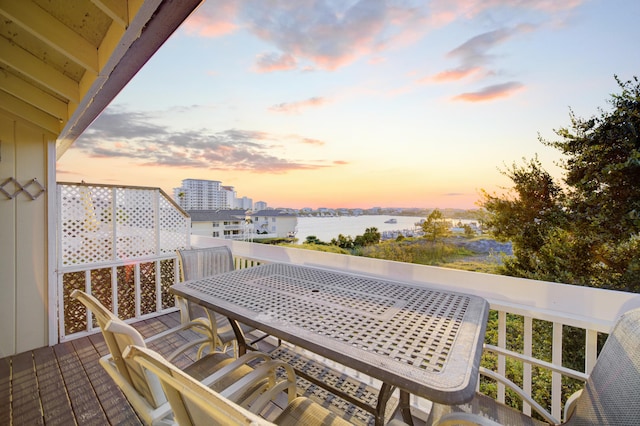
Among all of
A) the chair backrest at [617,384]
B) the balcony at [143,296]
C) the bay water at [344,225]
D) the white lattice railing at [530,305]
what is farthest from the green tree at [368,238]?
the chair backrest at [617,384]

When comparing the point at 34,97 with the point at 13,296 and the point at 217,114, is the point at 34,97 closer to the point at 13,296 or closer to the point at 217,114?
the point at 13,296

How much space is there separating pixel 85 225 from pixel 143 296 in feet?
4.50

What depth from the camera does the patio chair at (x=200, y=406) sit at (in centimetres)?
62

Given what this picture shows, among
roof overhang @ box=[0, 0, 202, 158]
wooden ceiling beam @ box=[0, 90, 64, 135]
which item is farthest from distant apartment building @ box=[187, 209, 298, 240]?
roof overhang @ box=[0, 0, 202, 158]

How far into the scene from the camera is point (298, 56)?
14.5 ft

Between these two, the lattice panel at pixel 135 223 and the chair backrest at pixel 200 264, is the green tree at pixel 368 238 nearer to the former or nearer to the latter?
the lattice panel at pixel 135 223

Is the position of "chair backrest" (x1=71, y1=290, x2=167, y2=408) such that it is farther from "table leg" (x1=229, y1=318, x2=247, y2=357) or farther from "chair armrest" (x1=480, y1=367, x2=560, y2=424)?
"chair armrest" (x1=480, y1=367, x2=560, y2=424)

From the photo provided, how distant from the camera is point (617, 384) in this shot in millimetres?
1023

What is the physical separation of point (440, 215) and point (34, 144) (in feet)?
27.9

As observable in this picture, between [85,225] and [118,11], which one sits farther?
[85,225]

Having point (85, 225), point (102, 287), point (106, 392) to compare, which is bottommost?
point (106, 392)

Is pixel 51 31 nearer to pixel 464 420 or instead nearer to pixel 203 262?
pixel 203 262

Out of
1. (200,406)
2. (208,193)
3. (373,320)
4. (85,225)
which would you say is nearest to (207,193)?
(208,193)

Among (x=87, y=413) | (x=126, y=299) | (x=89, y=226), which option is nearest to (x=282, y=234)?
(x=126, y=299)
